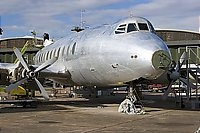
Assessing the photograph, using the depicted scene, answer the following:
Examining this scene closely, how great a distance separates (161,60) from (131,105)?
9.02 feet

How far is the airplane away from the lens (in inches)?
611

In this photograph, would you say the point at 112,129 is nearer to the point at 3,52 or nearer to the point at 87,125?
the point at 87,125

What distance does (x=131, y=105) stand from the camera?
55.0 ft

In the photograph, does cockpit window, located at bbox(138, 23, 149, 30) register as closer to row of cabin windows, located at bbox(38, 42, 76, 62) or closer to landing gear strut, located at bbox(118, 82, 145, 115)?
landing gear strut, located at bbox(118, 82, 145, 115)

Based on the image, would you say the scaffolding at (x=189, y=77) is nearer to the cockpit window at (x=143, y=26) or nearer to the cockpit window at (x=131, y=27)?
the cockpit window at (x=143, y=26)

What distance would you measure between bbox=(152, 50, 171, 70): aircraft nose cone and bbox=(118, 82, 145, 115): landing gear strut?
2440 mm

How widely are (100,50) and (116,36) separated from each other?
1.06 m

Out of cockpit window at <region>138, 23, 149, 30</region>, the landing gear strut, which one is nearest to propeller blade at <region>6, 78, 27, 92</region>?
the landing gear strut

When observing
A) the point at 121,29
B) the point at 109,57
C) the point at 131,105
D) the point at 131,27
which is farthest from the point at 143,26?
the point at 131,105

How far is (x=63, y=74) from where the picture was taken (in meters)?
21.8

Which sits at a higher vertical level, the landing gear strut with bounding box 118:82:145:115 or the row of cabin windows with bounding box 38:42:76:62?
the row of cabin windows with bounding box 38:42:76:62

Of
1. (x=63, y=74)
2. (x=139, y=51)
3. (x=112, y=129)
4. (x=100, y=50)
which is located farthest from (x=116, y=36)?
(x=112, y=129)

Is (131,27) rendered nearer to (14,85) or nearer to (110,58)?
(110,58)

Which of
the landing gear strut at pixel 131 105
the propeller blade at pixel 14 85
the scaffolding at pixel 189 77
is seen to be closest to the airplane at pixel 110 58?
the propeller blade at pixel 14 85
